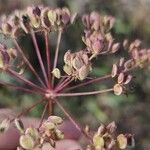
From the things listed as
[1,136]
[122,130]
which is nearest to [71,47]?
[122,130]

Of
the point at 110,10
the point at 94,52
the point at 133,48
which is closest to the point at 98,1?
the point at 110,10

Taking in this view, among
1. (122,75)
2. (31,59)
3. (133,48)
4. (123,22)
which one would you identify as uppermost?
(123,22)

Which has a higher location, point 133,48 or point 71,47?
point 71,47

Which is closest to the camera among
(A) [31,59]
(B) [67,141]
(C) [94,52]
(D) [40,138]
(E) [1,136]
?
(D) [40,138]

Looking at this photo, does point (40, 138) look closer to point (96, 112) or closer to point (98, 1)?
point (96, 112)

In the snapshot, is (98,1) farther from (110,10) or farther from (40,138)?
(40,138)

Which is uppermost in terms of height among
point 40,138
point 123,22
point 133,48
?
point 123,22

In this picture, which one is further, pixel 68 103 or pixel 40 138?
pixel 68 103

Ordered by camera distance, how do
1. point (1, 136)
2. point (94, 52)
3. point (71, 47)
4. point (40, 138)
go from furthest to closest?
point (71, 47)
point (1, 136)
point (94, 52)
point (40, 138)

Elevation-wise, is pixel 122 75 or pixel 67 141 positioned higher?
pixel 122 75
